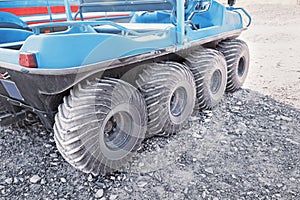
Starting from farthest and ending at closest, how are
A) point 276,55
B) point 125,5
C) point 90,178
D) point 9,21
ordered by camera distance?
point 276,55 → point 9,21 → point 125,5 → point 90,178

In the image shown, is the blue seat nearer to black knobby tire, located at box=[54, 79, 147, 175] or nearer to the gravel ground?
black knobby tire, located at box=[54, 79, 147, 175]

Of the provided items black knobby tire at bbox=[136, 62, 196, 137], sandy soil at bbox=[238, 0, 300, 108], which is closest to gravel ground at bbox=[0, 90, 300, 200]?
black knobby tire at bbox=[136, 62, 196, 137]

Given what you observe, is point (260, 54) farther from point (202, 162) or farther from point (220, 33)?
point (202, 162)

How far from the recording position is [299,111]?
338 cm

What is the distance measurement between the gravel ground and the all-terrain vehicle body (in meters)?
0.17

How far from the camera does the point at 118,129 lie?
7.93ft

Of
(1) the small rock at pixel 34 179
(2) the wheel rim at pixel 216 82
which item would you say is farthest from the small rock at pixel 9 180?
(2) the wheel rim at pixel 216 82

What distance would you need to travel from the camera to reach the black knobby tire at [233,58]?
373 centimetres

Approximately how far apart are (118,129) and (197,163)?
0.71 m

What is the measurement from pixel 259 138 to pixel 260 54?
4254 millimetres

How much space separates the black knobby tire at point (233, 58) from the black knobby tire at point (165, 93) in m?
1.02

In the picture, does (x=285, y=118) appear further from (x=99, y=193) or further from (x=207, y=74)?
(x=99, y=193)

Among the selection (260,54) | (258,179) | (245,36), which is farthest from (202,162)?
(245,36)

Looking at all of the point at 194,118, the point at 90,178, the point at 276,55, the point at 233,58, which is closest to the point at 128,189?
the point at 90,178
